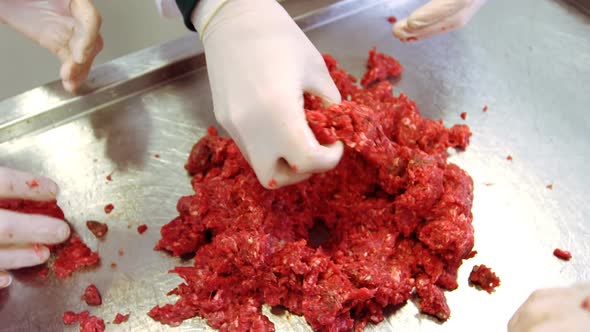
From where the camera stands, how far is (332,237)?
233 centimetres

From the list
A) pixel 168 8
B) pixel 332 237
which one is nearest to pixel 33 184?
pixel 168 8

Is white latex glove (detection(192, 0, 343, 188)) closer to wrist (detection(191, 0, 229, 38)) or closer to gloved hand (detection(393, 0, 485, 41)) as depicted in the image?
wrist (detection(191, 0, 229, 38))

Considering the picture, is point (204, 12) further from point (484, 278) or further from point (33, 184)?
point (484, 278)

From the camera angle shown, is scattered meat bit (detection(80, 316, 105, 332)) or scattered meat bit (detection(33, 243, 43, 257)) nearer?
scattered meat bit (detection(80, 316, 105, 332))

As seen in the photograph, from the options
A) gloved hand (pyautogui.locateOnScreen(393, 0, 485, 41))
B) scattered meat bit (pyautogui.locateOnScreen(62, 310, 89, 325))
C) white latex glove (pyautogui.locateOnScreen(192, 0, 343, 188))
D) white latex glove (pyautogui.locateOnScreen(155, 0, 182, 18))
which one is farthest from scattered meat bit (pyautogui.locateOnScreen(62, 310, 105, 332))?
gloved hand (pyautogui.locateOnScreen(393, 0, 485, 41))

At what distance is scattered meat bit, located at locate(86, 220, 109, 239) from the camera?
2422 millimetres

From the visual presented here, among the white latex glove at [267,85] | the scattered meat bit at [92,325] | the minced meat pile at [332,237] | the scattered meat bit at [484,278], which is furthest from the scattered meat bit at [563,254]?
the scattered meat bit at [92,325]

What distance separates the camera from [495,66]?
9.81ft

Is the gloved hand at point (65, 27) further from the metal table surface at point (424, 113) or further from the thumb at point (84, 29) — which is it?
the metal table surface at point (424, 113)

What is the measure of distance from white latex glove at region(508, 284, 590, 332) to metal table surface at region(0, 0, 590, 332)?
24.5 inches


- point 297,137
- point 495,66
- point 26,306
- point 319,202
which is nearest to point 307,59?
point 297,137

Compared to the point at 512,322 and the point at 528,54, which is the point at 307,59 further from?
the point at 528,54

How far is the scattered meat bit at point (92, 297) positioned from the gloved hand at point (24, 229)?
294 mm

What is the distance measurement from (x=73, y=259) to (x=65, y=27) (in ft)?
4.07
